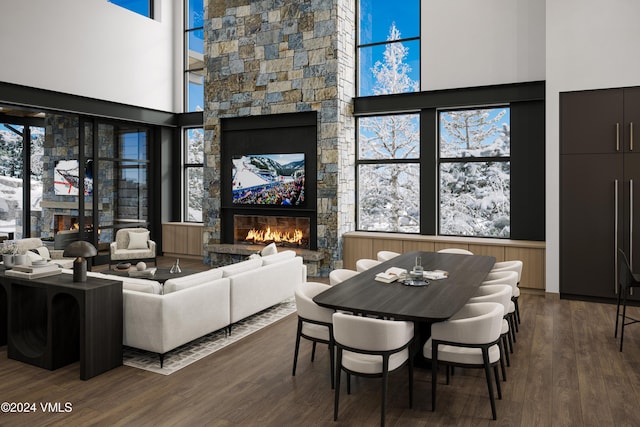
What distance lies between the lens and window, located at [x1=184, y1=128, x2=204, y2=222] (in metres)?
10.6

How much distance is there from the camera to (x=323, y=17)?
8.06 meters

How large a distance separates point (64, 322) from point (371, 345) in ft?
9.22

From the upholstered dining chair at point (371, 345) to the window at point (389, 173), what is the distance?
527 centimetres

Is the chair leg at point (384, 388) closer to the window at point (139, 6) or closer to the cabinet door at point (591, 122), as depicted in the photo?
the cabinet door at point (591, 122)

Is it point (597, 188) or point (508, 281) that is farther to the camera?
point (597, 188)

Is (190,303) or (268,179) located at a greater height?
(268,179)

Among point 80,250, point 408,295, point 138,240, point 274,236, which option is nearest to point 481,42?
point 274,236

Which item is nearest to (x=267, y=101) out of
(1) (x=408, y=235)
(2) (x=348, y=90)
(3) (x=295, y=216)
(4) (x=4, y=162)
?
(2) (x=348, y=90)

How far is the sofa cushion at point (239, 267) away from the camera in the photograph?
16.6 ft

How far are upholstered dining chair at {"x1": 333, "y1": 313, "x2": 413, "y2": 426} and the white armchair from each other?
6451mm

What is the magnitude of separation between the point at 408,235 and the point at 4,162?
7592mm

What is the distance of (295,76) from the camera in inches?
329

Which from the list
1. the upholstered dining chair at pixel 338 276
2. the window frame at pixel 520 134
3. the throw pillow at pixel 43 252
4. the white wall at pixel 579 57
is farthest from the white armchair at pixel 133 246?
the white wall at pixel 579 57

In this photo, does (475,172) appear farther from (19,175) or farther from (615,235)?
(19,175)
